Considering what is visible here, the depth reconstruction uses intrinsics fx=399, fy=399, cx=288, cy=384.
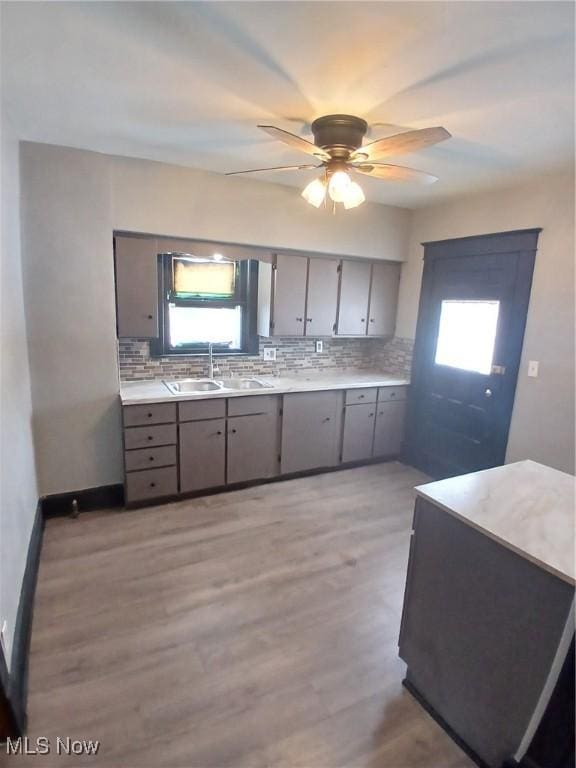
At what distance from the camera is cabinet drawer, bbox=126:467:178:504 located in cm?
305

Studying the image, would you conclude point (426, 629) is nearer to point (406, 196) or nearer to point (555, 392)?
point (555, 392)

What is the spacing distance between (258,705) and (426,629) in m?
0.77

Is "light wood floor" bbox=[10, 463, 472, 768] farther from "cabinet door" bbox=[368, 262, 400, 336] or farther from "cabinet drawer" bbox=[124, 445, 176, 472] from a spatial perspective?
"cabinet door" bbox=[368, 262, 400, 336]

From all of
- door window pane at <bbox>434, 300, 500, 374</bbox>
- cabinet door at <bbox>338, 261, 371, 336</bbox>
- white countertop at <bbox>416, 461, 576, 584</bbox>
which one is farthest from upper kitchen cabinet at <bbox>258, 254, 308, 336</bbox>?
white countertop at <bbox>416, 461, 576, 584</bbox>

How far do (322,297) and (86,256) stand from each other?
203 centimetres

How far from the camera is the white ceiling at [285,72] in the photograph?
4.38 ft

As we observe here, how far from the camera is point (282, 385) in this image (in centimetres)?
362

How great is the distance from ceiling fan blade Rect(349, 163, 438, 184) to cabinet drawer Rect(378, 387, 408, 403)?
84.9 inches

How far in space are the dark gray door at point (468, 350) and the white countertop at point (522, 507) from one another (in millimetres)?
1423

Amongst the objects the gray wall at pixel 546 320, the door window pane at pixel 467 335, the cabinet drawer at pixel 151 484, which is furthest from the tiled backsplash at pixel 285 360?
the gray wall at pixel 546 320

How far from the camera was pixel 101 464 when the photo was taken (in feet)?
10.0

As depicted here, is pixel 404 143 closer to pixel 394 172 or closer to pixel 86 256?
pixel 394 172

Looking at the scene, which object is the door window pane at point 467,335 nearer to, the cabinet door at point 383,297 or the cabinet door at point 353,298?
the cabinet door at point 383,297

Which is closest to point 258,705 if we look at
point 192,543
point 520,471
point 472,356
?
point 192,543
